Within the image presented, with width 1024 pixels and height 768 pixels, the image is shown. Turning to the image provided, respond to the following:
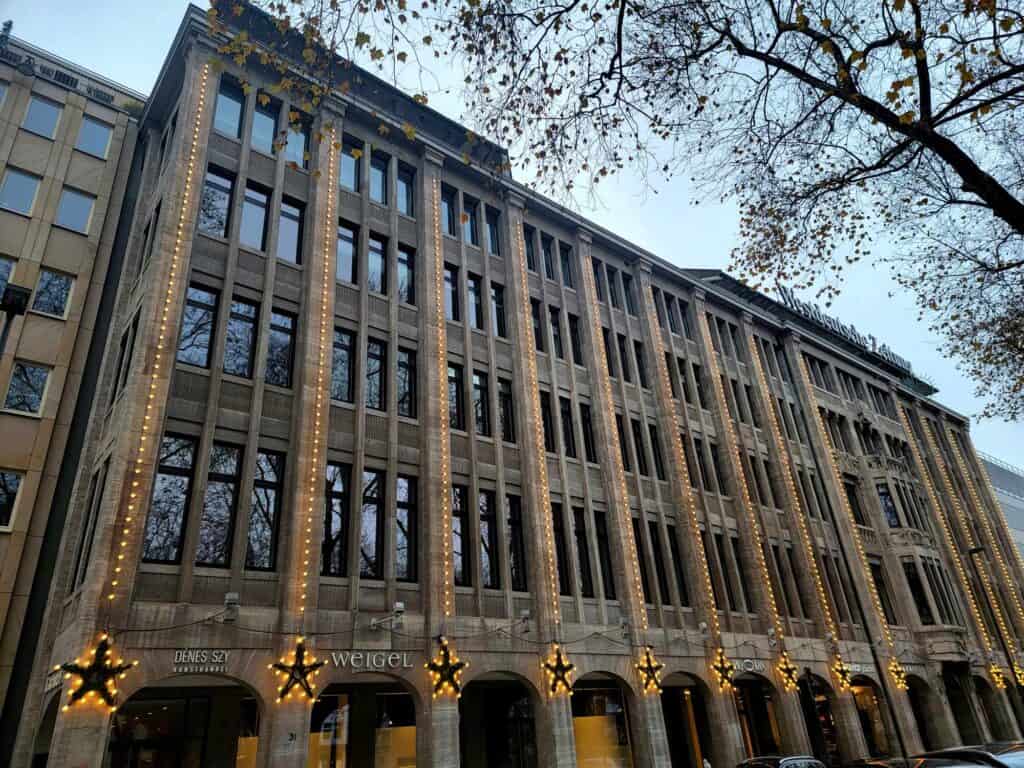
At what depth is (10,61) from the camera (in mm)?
23062

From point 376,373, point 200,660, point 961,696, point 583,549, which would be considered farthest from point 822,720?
point 200,660

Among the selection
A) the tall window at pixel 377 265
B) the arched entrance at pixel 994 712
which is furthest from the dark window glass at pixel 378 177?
the arched entrance at pixel 994 712

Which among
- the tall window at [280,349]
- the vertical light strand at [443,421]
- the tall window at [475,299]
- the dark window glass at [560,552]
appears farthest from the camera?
the tall window at [475,299]

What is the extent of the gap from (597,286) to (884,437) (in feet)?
84.3

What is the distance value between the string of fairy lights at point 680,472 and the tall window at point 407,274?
1251cm

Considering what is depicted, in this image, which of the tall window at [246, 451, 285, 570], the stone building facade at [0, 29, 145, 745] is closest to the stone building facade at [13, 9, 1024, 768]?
the tall window at [246, 451, 285, 570]

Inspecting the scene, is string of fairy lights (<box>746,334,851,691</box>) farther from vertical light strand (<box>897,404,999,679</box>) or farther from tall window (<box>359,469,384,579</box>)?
tall window (<box>359,469,384,579</box>)

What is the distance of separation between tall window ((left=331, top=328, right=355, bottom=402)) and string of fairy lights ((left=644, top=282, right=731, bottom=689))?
48.2ft

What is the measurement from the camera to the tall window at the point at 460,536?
19938 mm

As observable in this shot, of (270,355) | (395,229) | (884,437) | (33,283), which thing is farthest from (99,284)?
(884,437)

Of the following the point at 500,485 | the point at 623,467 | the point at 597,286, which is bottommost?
the point at 500,485

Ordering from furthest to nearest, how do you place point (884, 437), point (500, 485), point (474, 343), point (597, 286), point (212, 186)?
point (884, 437), point (597, 286), point (474, 343), point (500, 485), point (212, 186)

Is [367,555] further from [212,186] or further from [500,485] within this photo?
[212,186]

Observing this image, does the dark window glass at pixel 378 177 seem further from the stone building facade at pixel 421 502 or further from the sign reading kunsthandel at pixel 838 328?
the sign reading kunsthandel at pixel 838 328
